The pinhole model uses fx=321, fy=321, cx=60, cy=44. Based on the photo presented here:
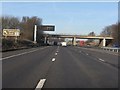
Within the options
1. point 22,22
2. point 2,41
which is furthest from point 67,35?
point 2,41

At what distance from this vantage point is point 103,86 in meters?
11.6

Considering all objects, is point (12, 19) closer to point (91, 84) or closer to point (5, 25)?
point (5, 25)

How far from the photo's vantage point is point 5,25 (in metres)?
131

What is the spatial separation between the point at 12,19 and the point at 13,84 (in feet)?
420

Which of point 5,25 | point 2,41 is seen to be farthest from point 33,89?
point 5,25

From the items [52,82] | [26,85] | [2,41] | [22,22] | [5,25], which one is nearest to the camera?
[26,85]

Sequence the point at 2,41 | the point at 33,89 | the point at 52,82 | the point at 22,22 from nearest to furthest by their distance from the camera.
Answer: the point at 33,89, the point at 52,82, the point at 2,41, the point at 22,22

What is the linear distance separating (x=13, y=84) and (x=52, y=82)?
157cm

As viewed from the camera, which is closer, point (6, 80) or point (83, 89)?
point (83, 89)

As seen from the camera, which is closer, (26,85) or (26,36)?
(26,85)

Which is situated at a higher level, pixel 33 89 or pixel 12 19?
pixel 12 19

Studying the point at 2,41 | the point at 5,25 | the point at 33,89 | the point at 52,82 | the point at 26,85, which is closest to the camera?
the point at 33,89

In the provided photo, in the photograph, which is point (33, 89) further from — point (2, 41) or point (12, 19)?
point (12, 19)

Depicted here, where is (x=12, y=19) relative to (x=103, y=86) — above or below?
above
